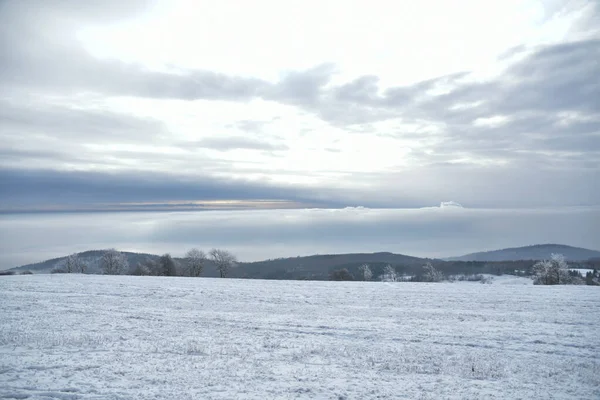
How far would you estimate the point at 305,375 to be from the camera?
1415 cm

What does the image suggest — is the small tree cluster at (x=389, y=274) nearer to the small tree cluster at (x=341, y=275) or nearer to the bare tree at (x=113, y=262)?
the small tree cluster at (x=341, y=275)

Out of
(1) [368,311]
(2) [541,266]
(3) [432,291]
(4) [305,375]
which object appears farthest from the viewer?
(2) [541,266]

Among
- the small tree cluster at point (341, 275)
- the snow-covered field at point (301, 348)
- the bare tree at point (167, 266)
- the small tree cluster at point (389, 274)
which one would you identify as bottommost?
the small tree cluster at point (389, 274)

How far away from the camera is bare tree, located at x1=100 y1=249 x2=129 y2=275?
106 meters

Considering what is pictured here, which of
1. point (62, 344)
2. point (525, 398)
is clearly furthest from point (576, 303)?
point (62, 344)

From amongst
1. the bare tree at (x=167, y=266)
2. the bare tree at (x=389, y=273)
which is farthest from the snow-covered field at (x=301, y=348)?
the bare tree at (x=389, y=273)

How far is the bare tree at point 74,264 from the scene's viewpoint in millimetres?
112125

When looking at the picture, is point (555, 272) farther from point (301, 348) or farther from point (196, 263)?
point (196, 263)

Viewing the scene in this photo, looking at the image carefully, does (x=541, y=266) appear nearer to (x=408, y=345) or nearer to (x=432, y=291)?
(x=432, y=291)

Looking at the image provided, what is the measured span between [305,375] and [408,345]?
6.41 meters

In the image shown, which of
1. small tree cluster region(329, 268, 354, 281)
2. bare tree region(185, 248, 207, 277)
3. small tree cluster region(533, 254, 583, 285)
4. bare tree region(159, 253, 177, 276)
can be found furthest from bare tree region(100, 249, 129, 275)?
small tree cluster region(533, 254, 583, 285)

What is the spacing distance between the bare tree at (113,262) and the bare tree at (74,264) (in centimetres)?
847

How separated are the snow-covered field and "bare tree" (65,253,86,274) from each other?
88.3 metres

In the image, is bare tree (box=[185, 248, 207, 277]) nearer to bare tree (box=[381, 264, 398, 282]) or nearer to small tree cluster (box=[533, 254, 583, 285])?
bare tree (box=[381, 264, 398, 282])
